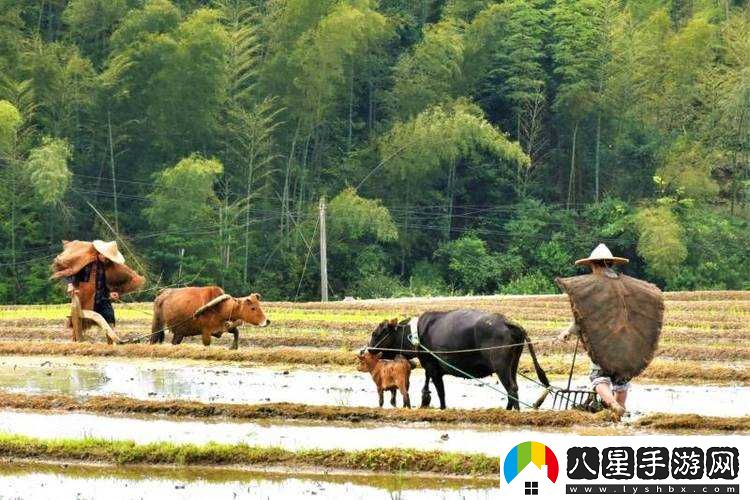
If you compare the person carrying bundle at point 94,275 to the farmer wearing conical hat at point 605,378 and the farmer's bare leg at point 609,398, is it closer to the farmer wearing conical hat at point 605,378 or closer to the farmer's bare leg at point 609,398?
the farmer wearing conical hat at point 605,378

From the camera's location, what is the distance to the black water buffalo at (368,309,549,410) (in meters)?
14.3

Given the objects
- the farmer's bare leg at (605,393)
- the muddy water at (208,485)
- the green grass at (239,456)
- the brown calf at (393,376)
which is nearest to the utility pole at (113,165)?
the brown calf at (393,376)

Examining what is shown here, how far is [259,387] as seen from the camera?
1669 centimetres

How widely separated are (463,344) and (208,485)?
426cm

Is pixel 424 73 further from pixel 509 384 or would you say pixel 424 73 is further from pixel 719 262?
pixel 509 384

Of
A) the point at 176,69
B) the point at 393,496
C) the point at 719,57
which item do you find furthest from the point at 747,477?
the point at 719,57

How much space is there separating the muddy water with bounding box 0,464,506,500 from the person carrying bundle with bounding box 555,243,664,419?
8.66 ft

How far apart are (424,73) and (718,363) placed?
3064cm

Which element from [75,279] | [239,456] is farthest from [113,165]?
[239,456]

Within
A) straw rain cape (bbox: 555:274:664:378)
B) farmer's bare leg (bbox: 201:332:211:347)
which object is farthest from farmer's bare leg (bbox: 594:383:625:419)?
farmer's bare leg (bbox: 201:332:211:347)

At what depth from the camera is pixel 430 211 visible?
49562 mm

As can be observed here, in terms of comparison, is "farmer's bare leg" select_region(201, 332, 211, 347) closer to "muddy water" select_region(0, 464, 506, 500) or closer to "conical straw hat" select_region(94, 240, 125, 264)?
"conical straw hat" select_region(94, 240, 125, 264)

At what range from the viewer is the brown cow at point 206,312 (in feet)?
67.2

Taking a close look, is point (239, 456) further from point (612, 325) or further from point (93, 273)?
point (93, 273)
